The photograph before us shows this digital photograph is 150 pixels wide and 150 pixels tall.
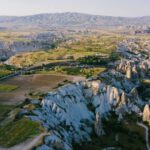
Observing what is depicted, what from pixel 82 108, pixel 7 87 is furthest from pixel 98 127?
pixel 7 87

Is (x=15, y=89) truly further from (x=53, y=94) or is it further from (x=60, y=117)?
(x=60, y=117)

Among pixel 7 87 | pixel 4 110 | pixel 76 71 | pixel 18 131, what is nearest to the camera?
pixel 18 131

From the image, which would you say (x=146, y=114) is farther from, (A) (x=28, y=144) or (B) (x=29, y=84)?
(A) (x=28, y=144)

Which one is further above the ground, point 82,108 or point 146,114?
point 82,108

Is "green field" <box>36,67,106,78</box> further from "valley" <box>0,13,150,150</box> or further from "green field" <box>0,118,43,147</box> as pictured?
"green field" <box>0,118,43,147</box>

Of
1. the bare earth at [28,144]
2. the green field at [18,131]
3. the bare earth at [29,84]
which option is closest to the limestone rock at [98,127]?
the bare earth at [29,84]

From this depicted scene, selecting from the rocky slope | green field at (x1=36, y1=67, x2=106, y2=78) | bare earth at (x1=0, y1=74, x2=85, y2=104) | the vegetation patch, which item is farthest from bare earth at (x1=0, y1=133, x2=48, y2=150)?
green field at (x1=36, y1=67, x2=106, y2=78)

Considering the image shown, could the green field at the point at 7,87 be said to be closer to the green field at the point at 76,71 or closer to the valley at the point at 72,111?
the valley at the point at 72,111

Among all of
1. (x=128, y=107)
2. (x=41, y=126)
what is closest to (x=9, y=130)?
(x=41, y=126)
